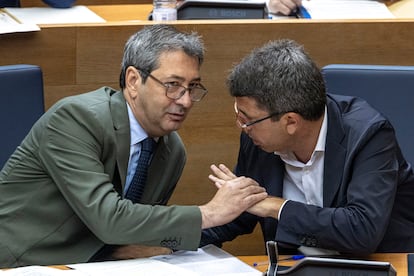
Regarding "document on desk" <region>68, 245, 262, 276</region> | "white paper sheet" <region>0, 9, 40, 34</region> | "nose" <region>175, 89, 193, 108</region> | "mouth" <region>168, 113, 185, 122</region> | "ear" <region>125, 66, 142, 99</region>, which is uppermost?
"white paper sheet" <region>0, 9, 40, 34</region>

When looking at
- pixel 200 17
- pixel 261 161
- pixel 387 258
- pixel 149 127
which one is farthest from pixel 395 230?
pixel 200 17

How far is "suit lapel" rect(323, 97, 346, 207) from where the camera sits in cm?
262

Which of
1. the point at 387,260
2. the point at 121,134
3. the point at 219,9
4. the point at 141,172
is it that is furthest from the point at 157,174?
the point at 219,9

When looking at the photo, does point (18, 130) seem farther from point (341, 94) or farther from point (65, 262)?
point (341, 94)

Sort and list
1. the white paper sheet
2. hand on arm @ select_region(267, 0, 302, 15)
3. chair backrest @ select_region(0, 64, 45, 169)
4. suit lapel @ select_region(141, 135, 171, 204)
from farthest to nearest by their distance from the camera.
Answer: hand on arm @ select_region(267, 0, 302, 15), the white paper sheet, chair backrest @ select_region(0, 64, 45, 169), suit lapel @ select_region(141, 135, 171, 204)

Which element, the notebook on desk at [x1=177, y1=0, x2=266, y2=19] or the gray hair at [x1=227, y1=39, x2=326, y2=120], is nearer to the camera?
the gray hair at [x1=227, y1=39, x2=326, y2=120]

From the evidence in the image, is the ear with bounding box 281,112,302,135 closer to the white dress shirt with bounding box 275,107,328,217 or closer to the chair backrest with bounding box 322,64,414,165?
the white dress shirt with bounding box 275,107,328,217

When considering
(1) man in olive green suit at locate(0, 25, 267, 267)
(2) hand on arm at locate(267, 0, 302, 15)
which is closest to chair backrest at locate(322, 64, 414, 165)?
(1) man in olive green suit at locate(0, 25, 267, 267)

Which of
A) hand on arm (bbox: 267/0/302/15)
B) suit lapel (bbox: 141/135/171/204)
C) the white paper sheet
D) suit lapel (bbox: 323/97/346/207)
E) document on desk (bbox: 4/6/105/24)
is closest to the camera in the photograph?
suit lapel (bbox: 323/97/346/207)

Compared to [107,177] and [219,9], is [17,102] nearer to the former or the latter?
[107,177]

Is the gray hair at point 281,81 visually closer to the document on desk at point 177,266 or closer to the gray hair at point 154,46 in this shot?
the gray hair at point 154,46

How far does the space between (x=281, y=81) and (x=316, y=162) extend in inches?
10.6

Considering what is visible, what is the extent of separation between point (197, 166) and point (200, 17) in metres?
0.54

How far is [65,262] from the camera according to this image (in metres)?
2.60
